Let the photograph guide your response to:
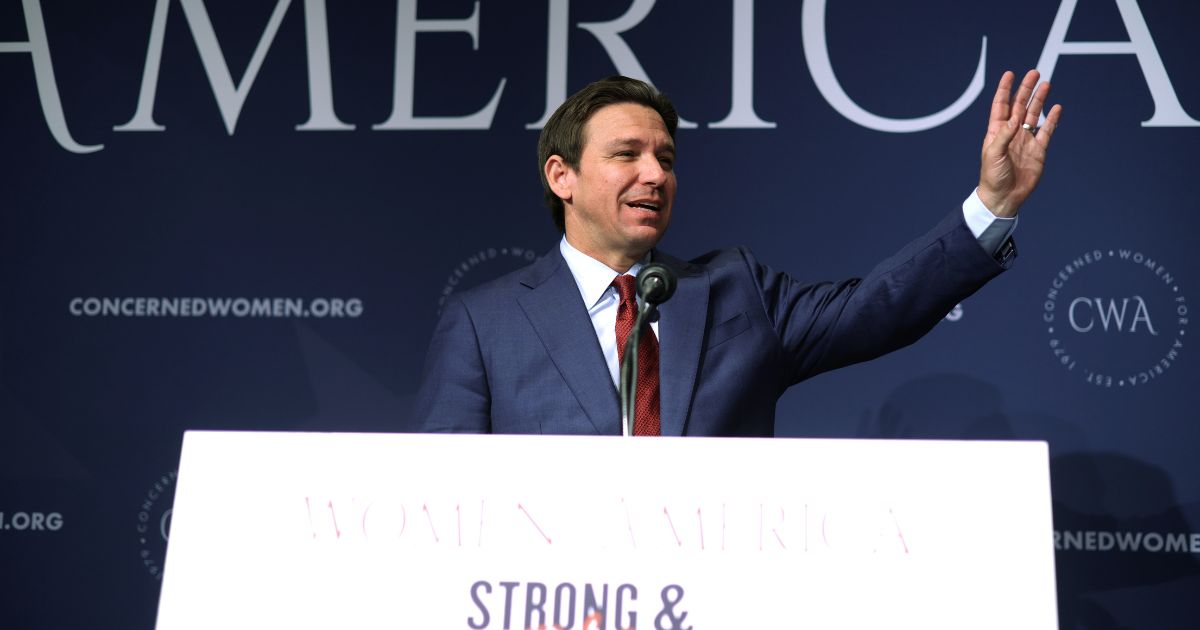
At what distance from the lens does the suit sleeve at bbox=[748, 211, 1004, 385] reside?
2.04 m

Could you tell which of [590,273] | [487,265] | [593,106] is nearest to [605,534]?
[590,273]

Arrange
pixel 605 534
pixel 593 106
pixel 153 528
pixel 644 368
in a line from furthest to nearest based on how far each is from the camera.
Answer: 1. pixel 153 528
2. pixel 593 106
3. pixel 644 368
4. pixel 605 534

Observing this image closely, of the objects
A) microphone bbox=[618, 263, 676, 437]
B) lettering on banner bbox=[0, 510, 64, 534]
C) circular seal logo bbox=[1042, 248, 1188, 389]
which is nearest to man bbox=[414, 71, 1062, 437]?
microphone bbox=[618, 263, 676, 437]

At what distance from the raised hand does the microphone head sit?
2.02ft

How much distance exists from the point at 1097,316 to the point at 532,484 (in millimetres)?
2118

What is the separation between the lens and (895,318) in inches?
84.8

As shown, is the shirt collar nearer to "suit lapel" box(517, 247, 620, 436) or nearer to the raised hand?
"suit lapel" box(517, 247, 620, 436)

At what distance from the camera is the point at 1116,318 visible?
3.08m

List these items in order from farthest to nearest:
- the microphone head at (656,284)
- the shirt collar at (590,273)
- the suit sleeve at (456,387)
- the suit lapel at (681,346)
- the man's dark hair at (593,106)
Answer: the man's dark hair at (593,106)
the shirt collar at (590,273)
the suit sleeve at (456,387)
the suit lapel at (681,346)
the microphone head at (656,284)

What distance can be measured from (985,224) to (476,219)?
159cm

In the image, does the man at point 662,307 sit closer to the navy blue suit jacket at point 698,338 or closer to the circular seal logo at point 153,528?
the navy blue suit jacket at point 698,338

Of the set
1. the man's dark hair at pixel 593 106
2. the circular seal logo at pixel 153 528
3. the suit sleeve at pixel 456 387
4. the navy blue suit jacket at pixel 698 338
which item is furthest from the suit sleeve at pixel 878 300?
the circular seal logo at pixel 153 528

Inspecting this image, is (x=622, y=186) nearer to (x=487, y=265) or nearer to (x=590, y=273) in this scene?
(x=590, y=273)

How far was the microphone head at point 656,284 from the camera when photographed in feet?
5.43
